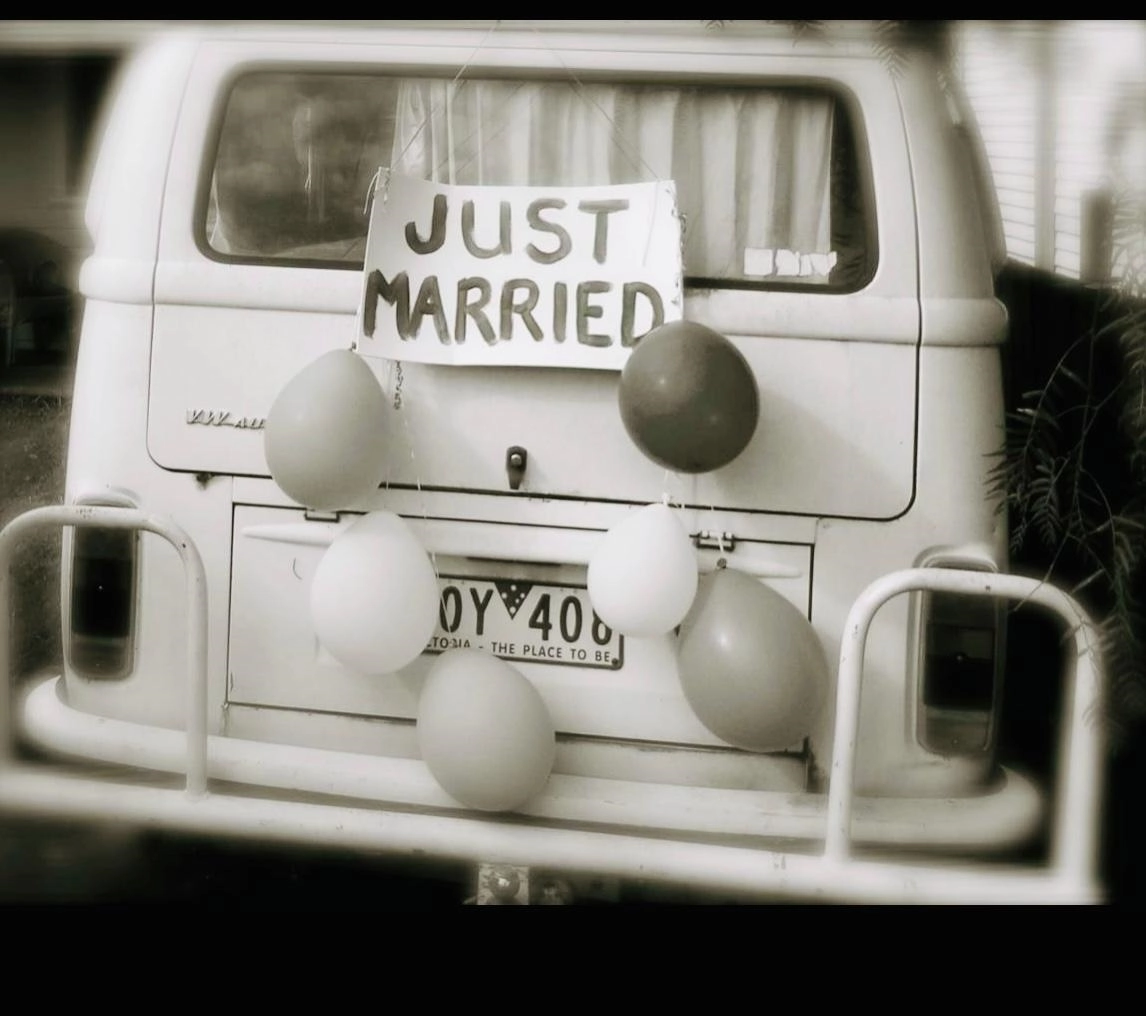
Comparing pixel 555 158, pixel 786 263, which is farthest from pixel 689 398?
pixel 555 158

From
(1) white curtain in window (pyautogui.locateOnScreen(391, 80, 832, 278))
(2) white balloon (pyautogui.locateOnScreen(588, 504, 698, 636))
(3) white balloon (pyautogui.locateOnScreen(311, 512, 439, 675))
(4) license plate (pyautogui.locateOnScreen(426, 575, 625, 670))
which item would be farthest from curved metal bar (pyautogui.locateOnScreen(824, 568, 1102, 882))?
(3) white balloon (pyautogui.locateOnScreen(311, 512, 439, 675))

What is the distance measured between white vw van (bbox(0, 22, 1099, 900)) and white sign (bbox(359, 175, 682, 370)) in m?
0.04

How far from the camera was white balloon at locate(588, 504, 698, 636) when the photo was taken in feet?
8.57

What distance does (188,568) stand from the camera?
8.95 feet

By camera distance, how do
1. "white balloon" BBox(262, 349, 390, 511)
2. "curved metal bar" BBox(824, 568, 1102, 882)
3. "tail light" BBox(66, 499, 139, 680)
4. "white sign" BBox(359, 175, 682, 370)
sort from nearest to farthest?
"curved metal bar" BBox(824, 568, 1102, 882)
"white balloon" BBox(262, 349, 390, 511)
"white sign" BBox(359, 175, 682, 370)
"tail light" BBox(66, 499, 139, 680)

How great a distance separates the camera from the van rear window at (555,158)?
2.84 m

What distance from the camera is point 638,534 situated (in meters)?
2.64

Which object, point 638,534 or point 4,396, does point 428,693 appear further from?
point 4,396

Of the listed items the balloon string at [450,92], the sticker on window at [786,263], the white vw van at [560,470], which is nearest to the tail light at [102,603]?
the white vw van at [560,470]

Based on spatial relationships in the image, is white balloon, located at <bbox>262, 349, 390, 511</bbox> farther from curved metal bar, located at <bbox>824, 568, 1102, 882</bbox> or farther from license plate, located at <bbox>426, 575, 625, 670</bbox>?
curved metal bar, located at <bbox>824, 568, 1102, 882</bbox>

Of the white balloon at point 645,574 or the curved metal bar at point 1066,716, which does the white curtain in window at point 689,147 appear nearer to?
the white balloon at point 645,574

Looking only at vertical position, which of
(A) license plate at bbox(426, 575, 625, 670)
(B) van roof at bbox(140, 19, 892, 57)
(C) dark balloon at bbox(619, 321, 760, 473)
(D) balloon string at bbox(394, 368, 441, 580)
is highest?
(B) van roof at bbox(140, 19, 892, 57)

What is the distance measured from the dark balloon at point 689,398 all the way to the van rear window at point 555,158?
275 millimetres

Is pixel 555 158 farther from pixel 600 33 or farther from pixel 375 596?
Result: pixel 375 596
